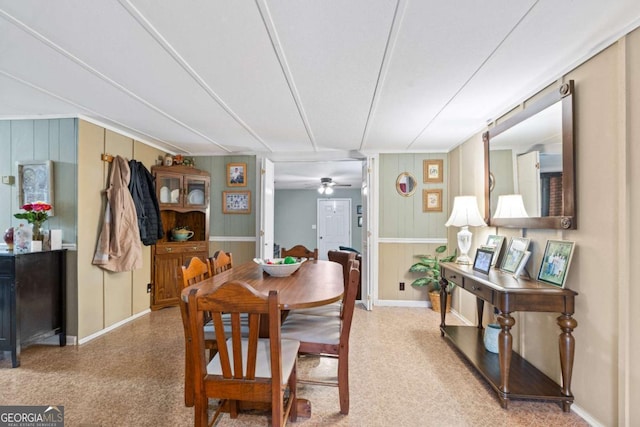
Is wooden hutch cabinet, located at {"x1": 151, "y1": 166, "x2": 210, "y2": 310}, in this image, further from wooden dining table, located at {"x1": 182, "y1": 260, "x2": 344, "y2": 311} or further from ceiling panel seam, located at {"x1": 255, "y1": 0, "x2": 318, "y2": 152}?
ceiling panel seam, located at {"x1": 255, "y1": 0, "x2": 318, "y2": 152}

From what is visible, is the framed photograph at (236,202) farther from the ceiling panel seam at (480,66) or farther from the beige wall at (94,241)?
the ceiling panel seam at (480,66)

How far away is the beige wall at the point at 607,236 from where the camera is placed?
4.83ft

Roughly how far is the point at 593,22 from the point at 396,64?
37.8 inches

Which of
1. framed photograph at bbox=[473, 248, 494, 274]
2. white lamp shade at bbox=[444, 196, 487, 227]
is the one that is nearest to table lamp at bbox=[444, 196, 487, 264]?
white lamp shade at bbox=[444, 196, 487, 227]

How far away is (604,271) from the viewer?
1.62m

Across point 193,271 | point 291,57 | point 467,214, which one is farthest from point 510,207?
point 193,271

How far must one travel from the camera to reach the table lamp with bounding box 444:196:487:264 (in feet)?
9.43

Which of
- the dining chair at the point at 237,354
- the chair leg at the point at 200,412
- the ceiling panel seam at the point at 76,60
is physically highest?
the ceiling panel seam at the point at 76,60

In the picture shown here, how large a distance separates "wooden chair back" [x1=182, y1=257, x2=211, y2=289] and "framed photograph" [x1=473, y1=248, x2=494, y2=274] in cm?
218

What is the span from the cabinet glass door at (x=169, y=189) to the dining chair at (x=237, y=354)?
2.99m

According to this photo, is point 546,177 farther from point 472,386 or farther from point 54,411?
point 54,411

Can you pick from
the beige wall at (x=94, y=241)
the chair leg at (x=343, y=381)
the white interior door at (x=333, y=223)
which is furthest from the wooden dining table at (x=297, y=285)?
the white interior door at (x=333, y=223)

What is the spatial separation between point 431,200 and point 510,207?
160 centimetres

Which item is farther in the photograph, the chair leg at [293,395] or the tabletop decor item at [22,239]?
the tabletop decor item at [22,239]
